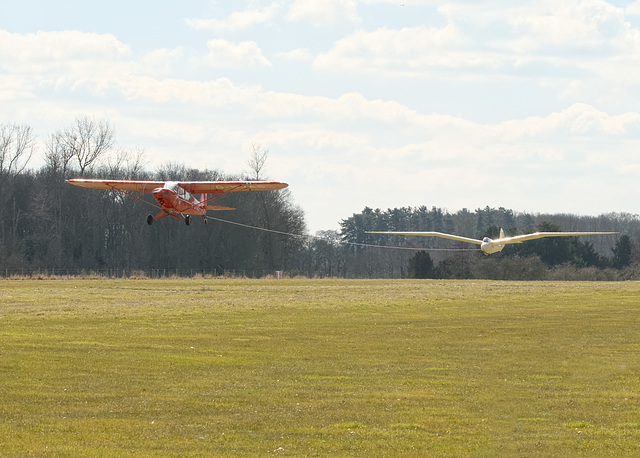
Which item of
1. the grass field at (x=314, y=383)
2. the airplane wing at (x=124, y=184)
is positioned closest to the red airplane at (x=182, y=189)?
the airplane wing at (x=124, y=184)

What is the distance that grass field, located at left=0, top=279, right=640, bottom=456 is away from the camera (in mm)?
12172

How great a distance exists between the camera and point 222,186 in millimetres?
43406

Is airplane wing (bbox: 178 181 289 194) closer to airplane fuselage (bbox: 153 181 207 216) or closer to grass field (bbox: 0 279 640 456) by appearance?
airplane fuselage (bbox: 153 181 207 216)

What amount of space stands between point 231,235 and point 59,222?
1928 centimetres

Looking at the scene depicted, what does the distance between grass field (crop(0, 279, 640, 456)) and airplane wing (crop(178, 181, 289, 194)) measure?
7.74 m

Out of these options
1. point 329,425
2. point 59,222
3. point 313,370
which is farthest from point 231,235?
point 329,425

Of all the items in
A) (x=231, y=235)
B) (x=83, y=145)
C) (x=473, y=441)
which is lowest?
(x=473, y=441)

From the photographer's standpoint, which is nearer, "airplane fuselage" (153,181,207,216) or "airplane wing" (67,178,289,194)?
"airplane fuselage" (153,181,207,216)

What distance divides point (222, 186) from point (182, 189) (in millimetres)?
3166

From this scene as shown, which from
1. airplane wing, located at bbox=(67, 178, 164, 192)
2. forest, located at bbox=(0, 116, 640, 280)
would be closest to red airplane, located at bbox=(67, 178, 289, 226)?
airplane wing, located at bbox=(67, 178, 164, 192)

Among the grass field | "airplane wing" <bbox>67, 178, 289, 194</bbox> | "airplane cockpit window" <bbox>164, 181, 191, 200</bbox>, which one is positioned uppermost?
"airplane wing" <bbox>67, 178, 289, 194</bbox>

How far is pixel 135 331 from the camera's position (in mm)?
27141

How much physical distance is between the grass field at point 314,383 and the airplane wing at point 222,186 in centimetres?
774

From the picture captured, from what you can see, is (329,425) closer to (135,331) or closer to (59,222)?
(135,331)
